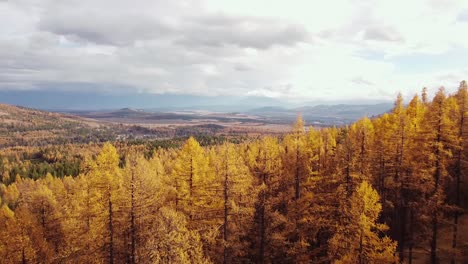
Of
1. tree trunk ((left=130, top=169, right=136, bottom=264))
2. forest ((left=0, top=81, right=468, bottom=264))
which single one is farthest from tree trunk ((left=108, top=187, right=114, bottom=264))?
tree trunk ((left=130, top=169, right=136, bottom=264))

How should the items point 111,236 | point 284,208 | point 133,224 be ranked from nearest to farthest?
point 111,236 → point 133,224 → point 284,208

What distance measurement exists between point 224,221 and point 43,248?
994 inches

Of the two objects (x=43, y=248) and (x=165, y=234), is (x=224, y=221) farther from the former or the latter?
(x=43, y=248)

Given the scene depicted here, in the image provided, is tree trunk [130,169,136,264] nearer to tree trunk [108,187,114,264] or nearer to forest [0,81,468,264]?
forest [0,81,468,264]

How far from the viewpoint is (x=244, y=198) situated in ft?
140

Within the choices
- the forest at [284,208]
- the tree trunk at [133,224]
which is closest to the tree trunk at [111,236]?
the forest at [284,208]

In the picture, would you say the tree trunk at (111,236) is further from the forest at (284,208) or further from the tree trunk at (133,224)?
the tree trunk at (133,224)

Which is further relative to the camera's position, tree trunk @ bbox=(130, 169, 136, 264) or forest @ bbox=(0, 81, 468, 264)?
forest @ bbox=(0, 81, 468, 264)

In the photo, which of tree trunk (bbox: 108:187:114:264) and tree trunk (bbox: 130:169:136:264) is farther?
tree trunk (bbox: 108:187:114:264)

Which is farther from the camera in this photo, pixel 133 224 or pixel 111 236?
pixel 133 224

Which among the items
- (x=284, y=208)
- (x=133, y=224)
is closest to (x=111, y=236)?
(x=133, y=224)

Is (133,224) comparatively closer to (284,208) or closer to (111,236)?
(111,236)

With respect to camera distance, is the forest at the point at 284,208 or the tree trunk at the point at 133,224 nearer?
the tree trunk at the point at 133,224

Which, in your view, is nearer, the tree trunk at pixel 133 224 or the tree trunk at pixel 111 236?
the tree trunk at pixel 133 224
